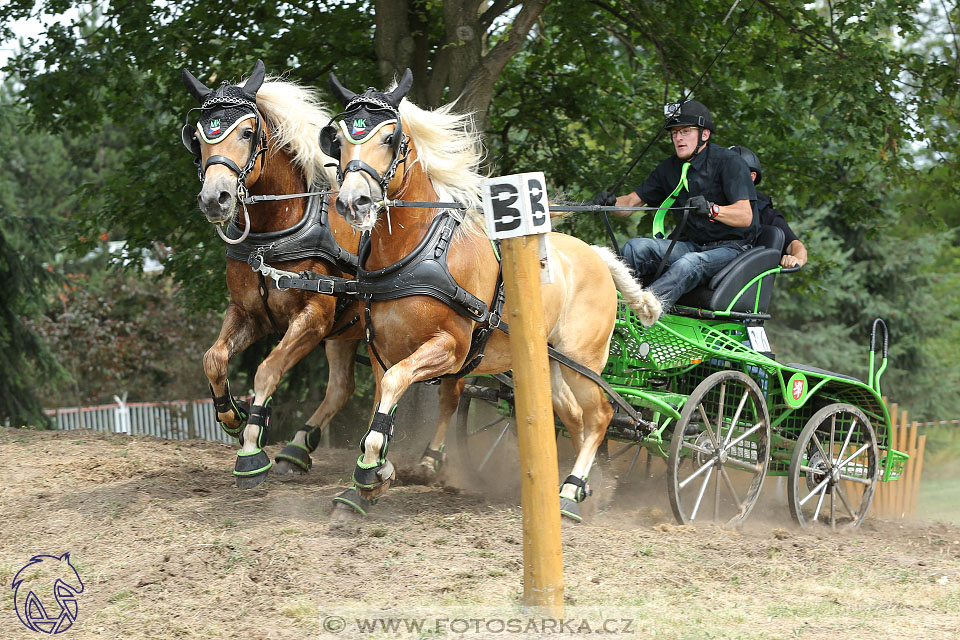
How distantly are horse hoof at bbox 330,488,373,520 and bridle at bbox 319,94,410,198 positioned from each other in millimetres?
1552

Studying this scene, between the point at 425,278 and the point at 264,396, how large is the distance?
124 cm

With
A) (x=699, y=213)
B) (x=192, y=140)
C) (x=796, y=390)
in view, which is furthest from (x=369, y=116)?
(x=796, y=390)

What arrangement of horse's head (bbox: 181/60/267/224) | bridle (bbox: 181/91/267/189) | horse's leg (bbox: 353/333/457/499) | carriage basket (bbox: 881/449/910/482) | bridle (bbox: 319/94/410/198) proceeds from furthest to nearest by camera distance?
carriage basket (bbox: 881/449/910/482)
bridle (bbox: 181/91/267/189)
horse's head (bbox: 181/60/267/224)
horse's leg (bbox: 353/333/457/499)
bridle (bbox: 319/94/410/198)

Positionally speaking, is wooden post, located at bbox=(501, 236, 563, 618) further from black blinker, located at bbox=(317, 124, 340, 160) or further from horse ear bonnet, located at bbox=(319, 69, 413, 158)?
black blinker, located at bbox=(317, 124, 340, 160)

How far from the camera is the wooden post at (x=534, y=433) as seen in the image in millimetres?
3508

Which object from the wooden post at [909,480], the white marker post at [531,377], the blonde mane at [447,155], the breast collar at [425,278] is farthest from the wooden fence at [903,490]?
the white marker post at [531,377]

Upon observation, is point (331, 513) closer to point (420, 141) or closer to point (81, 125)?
point (420, 141)

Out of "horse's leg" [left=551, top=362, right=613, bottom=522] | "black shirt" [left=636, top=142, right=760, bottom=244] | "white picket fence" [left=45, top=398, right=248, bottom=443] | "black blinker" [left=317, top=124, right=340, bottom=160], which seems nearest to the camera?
"black blinker" [left=317, top=124, right=340, bottom=160]

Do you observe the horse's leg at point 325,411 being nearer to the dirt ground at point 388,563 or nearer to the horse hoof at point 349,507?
the dirt ground at point 388,563

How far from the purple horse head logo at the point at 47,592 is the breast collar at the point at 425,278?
6.11ft

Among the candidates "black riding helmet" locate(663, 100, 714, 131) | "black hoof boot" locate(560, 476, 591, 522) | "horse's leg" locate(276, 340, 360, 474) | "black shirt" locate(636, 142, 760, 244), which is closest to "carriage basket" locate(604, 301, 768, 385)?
"black shirt" locate(636, 142, 760, 244)

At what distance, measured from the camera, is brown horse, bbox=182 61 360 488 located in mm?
5172

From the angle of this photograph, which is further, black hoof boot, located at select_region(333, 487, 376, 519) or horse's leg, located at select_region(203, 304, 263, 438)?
horse's leg, located at select_region(203, 304, 263, 438)

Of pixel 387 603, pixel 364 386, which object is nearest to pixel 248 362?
pixel 364 386
